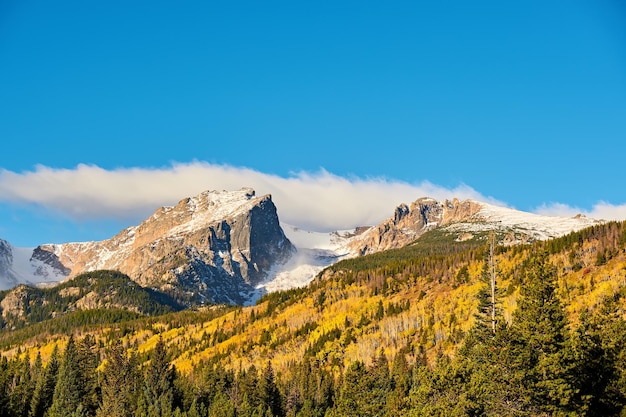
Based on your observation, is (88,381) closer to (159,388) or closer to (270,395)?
(159,388)

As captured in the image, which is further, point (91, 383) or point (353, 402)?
point (91, 383)

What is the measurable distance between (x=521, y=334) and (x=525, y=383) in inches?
154

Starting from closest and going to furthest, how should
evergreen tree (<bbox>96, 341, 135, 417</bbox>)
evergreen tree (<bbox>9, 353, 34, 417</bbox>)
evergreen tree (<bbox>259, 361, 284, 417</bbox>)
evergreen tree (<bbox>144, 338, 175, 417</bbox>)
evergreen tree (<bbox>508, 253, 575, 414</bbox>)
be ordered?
1. evergreen tree (<bbox>508, 253, 575, 414</bbox>)
2. evergreen tree (<bbox>96, 341, 135, 417</bbox>)
3. evergreen tree (<bbox>9, 353, 34, 417</bbox>)
4. evergreen tree (<bbox>144, 338, 175, 417</bbox>)
5. evergreen tree (<bbox>259, 361, 284, 417</bbox>)

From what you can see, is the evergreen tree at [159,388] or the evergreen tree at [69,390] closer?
the evergreen tree at [69,390]

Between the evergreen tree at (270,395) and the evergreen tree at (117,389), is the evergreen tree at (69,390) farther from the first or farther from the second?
the evergreen tree at (270,395)

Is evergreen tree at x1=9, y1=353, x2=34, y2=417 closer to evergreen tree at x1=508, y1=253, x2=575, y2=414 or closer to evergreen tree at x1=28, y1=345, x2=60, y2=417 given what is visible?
evergreen tree at x1=28, y1=345, x2=60, y2=417

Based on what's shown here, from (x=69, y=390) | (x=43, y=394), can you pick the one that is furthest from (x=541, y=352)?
(x=43, y=394)

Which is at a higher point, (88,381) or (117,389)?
(88,381)

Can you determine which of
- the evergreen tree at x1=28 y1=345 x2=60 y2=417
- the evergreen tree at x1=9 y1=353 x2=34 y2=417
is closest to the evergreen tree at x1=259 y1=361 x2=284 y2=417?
the evergreen tree at x1=28 y1=345 x2=60 y2=417

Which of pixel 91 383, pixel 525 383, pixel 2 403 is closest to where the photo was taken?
pixel 525 383

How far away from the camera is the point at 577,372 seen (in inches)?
2104

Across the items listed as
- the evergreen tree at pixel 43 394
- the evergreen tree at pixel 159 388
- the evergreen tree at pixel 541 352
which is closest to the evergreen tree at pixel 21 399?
the evergreen tree at pixel 43 394

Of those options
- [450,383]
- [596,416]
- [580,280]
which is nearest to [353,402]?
[450,383]

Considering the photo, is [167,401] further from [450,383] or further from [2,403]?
[450,383]
